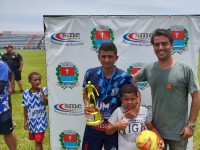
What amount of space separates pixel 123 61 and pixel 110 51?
4.73 ft

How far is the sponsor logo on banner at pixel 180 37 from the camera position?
4410mm

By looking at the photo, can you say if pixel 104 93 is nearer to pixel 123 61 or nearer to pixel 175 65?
pixel 175 65

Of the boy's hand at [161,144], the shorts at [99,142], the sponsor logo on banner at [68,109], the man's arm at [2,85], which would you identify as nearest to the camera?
the boy's hand at [161,144]

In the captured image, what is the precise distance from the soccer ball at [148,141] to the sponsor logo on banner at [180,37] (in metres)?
1.96

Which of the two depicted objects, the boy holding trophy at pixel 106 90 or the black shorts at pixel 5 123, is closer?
the boy holding trophy at pixel 106 90

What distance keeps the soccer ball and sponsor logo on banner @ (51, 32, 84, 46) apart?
6.86 feet

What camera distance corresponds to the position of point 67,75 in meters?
4.67

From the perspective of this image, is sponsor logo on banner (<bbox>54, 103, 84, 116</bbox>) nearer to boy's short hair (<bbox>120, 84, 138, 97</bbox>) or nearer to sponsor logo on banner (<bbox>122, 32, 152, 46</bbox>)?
sponsor logo on banner (<bbox>122, 32, 152, 46</bbox>)

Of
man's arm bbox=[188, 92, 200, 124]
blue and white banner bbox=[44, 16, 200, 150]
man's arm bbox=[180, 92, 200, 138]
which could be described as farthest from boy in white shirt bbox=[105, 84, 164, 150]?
blue and white banner bbox=[44, 16, 200, 150]

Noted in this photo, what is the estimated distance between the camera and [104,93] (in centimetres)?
326

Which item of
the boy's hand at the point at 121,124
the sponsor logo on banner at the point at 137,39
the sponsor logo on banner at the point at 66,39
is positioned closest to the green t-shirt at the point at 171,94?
the boy's hand at the point at 121,124

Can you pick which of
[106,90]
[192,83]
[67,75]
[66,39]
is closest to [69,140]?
[67,75]

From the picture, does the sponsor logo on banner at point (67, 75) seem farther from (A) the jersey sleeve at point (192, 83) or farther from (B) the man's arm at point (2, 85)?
(A) the jersey sleeve at point (192, 83)

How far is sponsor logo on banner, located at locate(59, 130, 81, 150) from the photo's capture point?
4.90m
